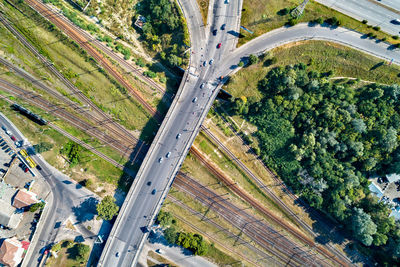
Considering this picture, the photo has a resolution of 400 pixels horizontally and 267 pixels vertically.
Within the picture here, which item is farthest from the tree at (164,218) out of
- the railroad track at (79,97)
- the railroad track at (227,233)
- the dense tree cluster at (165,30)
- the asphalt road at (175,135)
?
the dense tree cluster at (165,30)

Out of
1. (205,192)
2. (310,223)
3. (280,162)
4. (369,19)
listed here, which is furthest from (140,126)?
(369,19)

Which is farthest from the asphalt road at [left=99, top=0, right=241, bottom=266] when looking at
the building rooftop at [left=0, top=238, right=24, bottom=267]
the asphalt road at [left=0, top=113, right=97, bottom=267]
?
Answer: the building rooftop at [left=0, top=238, right=24, bottom=267]

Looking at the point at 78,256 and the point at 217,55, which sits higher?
the point at 217,55

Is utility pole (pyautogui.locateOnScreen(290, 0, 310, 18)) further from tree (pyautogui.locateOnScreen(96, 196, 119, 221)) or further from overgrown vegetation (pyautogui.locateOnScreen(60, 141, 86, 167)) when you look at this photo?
tree (pyautogui.locateOnScreen(96, 196, 119, 221))

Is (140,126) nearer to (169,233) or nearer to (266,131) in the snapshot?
(169,233)

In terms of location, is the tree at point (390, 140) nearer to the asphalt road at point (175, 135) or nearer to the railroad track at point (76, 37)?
the asphalt road at point (175, 135)

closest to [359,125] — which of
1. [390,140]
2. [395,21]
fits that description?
[390,140]
